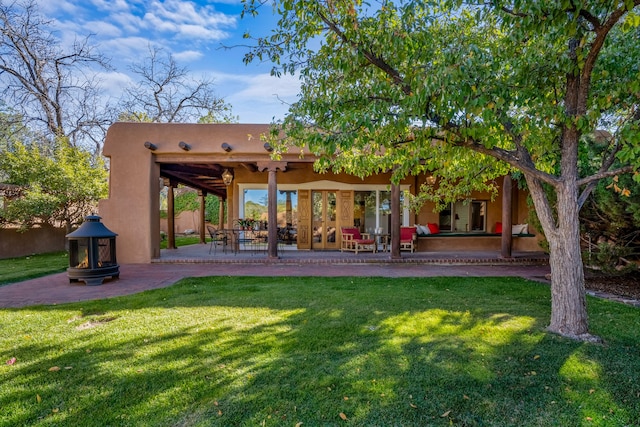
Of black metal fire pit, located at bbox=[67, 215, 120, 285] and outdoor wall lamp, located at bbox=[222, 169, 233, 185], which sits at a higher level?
outdoor wall lamp, located at bbox=[222, 169, 233, 185]

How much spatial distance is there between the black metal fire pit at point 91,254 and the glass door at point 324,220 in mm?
6117

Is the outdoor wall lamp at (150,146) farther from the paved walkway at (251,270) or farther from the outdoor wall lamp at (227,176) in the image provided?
the paved walkway at (251,270)

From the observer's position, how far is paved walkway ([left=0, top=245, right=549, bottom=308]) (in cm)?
559

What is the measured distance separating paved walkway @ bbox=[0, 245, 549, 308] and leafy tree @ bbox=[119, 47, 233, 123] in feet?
49.9

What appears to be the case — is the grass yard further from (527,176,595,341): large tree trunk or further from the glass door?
the glass door

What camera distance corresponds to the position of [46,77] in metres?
16.0

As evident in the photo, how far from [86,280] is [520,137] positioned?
7.57m

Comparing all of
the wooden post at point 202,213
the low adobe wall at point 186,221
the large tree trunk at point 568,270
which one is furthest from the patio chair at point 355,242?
the low adobe wall at point 186,221

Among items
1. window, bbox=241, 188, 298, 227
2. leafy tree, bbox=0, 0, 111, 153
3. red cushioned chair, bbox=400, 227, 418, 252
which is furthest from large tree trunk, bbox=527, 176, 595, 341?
leafy tree, bbox=0, 0, 111, 153

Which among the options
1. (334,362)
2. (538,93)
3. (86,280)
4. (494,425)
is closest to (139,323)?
(334,362)

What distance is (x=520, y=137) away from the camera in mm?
3789

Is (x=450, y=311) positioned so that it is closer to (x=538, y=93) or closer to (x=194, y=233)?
(x=538, y=93)

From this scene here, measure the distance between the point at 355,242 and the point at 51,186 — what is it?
33.0 ft

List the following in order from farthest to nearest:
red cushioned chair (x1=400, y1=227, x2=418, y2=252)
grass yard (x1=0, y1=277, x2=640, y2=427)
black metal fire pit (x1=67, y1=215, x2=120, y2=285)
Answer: red cushioned chair (x1=400, y1=227, x2=418, y2=252), black metal fire pit (x1=67, y1=215, x2=120, y2=285), grass yard (x1=0, y1=277, x2=640, y2=427)
